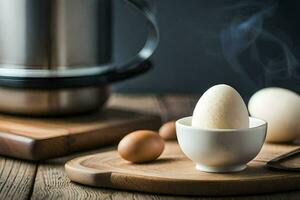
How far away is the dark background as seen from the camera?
166cm

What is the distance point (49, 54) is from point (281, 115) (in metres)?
0.41

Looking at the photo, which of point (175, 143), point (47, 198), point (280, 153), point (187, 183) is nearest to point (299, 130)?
point (280, 153)

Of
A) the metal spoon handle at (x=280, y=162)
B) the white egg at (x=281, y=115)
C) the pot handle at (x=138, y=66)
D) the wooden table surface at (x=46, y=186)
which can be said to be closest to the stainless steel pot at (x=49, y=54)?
the pot handle at (x=138, y=66)

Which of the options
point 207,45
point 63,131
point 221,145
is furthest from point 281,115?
point 207,45

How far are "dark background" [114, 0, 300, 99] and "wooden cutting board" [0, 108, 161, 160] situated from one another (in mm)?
409

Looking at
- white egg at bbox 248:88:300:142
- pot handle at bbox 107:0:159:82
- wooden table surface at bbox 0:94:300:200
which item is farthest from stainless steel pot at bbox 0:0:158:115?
white egg at bbox 248:88:300:142

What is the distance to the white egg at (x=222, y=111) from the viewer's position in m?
0.92

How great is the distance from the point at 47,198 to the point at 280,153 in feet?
1.24

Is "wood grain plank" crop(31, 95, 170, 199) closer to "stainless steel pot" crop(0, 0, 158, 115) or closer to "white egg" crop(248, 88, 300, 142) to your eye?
"stainless steel pot" crop(0, 0, 158, 115)

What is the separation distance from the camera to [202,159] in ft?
3.05

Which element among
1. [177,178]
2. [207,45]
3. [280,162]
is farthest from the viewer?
[207,45]

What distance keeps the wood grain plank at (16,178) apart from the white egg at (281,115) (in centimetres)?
38

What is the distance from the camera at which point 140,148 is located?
3.26 ft

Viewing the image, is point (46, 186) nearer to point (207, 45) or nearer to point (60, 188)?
point (60, 188)
